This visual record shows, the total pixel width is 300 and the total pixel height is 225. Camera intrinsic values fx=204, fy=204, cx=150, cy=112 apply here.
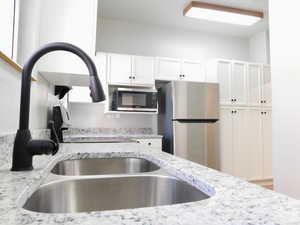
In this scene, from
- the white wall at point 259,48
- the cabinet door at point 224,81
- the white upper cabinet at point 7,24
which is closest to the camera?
the white upper cabinet at point 7,24

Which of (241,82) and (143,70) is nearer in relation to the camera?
(143,70)

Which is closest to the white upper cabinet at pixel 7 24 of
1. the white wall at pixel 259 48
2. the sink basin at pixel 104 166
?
the sink basin at pixel 104 166

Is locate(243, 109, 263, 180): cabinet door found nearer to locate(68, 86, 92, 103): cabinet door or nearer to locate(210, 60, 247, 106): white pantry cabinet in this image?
locate(210, 60, 247, 106): white pantry cabinet

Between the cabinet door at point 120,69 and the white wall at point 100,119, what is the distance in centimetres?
61

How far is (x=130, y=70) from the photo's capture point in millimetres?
3119

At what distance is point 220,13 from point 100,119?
248cm

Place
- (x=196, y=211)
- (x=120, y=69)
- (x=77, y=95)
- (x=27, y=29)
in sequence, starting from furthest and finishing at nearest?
(x=120, y=69), (x=77, y=95), (x=27, y=29), (x=196, y=211)

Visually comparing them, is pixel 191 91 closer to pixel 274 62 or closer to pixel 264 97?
pixel 274 62

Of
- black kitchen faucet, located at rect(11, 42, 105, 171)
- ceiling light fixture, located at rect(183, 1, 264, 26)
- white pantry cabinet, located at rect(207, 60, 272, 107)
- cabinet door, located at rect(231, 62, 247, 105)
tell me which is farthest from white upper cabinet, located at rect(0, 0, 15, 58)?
cabinet door, located at rect(231, 62, 247, 105)

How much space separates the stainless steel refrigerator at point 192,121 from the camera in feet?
9.66

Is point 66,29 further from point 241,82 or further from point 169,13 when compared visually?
point 241,82

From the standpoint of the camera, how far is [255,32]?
3.99 m

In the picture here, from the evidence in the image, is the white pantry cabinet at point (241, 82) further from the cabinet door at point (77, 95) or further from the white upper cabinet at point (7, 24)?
the white upper cabinet at point (7, 24)

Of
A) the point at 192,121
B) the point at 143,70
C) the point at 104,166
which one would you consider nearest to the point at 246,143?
the point at 192,121
